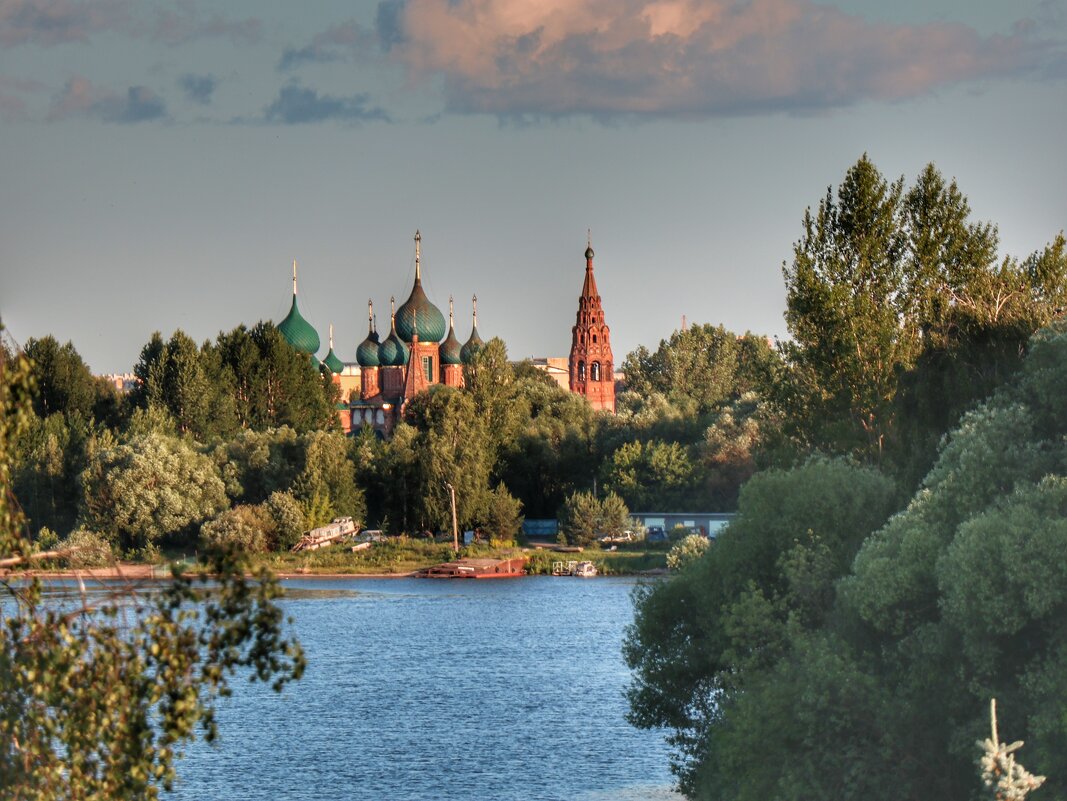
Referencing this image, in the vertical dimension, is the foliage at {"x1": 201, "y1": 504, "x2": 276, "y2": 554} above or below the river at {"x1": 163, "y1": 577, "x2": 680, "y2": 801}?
above

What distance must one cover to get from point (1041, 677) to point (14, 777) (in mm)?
9851

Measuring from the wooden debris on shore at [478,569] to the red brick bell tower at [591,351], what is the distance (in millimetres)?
34291

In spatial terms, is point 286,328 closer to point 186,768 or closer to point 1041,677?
point 186,768

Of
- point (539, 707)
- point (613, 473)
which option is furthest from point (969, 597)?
point (613, 473)

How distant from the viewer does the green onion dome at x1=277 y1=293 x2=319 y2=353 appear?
7775 centimetres

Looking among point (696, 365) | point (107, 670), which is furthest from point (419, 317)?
point (107, 670)

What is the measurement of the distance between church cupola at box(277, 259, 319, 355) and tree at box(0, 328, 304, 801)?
230ft

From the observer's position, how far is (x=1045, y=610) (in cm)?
1477

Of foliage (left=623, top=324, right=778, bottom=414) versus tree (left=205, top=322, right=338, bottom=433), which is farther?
foliage (left=623, top=324, right=778, bottom=414)

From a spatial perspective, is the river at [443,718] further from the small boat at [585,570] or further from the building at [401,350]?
the building at [401,350]

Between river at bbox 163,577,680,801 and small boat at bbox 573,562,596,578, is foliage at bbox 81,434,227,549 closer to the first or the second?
river at bbox 163,577,680,801

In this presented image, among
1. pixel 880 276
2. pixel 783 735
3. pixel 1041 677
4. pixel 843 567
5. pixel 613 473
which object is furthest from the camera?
pixel 613 473

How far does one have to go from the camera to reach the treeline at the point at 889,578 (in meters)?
15.2

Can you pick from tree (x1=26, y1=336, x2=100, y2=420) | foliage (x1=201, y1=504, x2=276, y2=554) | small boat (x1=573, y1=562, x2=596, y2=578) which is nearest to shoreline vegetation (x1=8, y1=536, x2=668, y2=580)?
small boat (x1=573, y1=562, x2=596, y2=578)
